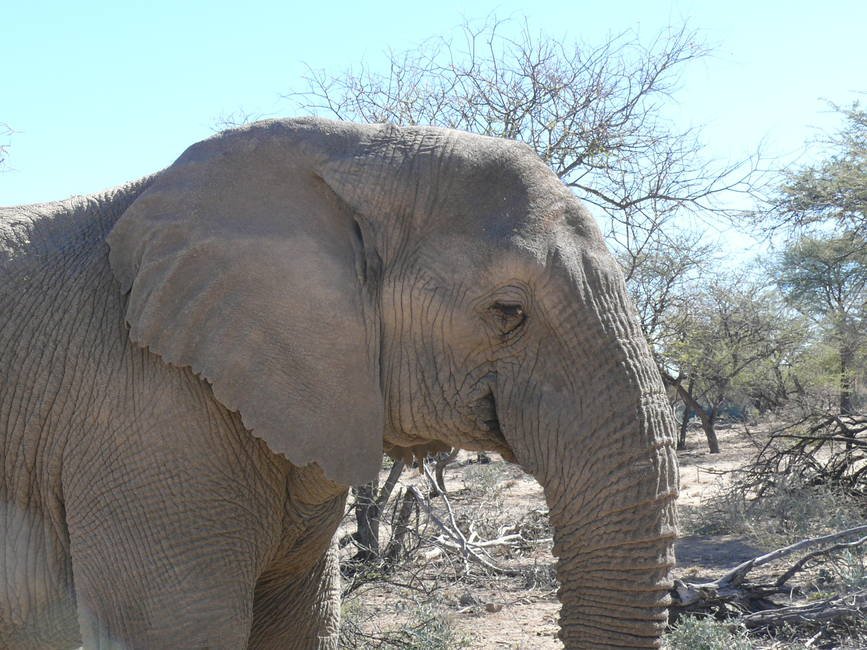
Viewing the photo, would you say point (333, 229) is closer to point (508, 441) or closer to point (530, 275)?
point (530, 275)

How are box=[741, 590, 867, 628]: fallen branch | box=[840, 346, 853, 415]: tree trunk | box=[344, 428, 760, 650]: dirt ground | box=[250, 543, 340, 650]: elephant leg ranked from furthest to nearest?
box=[840, 346, 853, 415]: tree trunk
box=[344, 428, 760, 650]: dirt ground
box=[741, 590, 867, 628]: fallen branch
box=[250, 543, 340, 650]: elephant leg

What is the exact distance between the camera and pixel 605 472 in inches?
106

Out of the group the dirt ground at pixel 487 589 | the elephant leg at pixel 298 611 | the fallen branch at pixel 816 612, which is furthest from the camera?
the dirt ground at pixel 487 589

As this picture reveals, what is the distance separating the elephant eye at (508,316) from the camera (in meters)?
2.85

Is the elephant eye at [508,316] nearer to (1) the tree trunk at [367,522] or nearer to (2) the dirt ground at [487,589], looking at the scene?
(2) the dirt ground at [487,589]

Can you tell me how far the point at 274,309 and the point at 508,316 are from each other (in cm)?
67

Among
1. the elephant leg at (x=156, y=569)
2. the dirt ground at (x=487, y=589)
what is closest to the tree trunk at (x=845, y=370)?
the dirt ground at (x=487, y=589)

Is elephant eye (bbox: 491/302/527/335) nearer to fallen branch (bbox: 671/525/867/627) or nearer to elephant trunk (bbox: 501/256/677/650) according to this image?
elephant trunk (bbox: 501/256/677/650)

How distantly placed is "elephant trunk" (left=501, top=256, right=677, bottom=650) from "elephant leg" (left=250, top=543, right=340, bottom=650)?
1382 millimetres

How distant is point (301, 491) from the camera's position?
3.31 meters

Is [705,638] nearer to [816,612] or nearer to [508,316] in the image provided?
[816,612]

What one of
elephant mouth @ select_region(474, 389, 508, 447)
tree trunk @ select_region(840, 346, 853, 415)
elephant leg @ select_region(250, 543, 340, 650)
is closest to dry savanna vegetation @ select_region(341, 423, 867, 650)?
elephant leg @ select_region(250, 543, 340, 650)

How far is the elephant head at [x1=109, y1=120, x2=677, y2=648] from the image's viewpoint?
107 inches

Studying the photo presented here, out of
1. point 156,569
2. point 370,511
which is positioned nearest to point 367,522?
point 370,511
